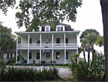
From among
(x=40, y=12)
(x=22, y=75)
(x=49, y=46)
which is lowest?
(x=22, y=75)

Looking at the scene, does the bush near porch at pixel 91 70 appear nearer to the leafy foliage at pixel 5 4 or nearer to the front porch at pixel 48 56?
the leafy foliage at pixel 5 4

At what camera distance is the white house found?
88.7 feet

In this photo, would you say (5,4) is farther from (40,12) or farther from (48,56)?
(48,56)

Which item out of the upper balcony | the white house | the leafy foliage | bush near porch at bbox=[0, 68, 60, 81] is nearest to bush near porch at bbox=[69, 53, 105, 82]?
bush near porch at bbox=[0, 68, 60, 81]

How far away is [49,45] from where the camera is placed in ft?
90.0

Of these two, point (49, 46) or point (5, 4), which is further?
point (49, 46)

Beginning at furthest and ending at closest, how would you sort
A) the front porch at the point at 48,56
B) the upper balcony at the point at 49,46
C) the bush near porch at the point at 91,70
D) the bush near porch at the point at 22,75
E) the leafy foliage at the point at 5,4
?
the front porch at the point at 48,56
the upper balcony at the point at 49,46
the leafy foliage at the point at 5,4
the bush near porch at the point at 91,70
the bush near porch at the point at 22,75

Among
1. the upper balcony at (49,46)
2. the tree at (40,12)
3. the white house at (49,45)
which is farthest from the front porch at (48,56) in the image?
the tree at (40,12)

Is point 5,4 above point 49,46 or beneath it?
above

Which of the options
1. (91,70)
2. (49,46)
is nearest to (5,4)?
(91,70)

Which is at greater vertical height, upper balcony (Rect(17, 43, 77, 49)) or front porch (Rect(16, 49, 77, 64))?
upper balcony (Rect(17, 43, 77, 49))

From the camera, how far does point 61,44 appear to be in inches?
1081

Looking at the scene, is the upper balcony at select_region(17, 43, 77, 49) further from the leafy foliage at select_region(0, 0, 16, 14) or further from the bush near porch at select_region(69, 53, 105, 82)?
the bush near porch at select_region(69, 53, 105, 82)

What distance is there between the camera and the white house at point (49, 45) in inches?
1065
